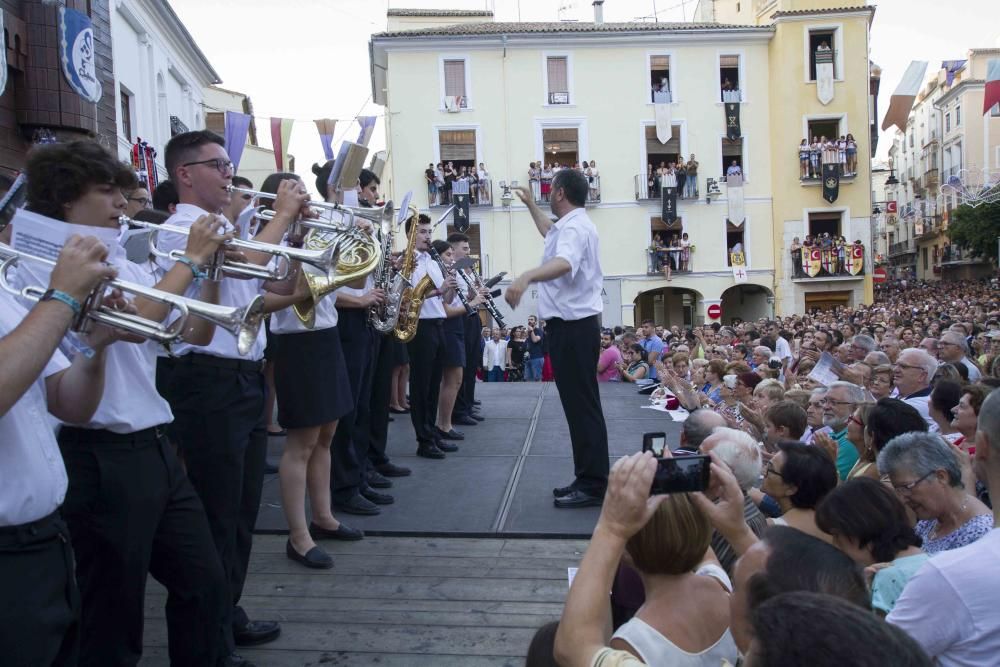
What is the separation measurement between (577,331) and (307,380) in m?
1.75

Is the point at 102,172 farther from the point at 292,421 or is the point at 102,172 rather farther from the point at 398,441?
the point at 398,441

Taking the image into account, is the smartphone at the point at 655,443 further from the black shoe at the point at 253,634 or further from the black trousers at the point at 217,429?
the black shoe at the point at 253,634

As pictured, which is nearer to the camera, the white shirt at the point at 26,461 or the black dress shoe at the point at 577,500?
the white shirt at the point at 26,461

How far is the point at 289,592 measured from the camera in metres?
3.80

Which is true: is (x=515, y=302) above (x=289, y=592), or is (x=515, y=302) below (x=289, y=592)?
above

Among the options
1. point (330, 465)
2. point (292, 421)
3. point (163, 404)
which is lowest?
point (330, 465)

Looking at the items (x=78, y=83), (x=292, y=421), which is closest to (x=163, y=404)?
(x=292, y=421)

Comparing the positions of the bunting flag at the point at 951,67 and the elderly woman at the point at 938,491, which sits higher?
the bunting flag at the point at 951,67

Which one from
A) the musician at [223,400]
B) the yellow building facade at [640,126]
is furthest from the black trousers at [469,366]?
the yellow building facade at [640,126]

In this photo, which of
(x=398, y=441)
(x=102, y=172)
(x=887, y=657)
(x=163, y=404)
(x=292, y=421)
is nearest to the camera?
(x=887, y=657)

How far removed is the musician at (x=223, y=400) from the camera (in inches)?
125

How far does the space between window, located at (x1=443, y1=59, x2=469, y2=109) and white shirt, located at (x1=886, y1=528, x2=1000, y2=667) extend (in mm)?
28225

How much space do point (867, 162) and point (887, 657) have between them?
31.4 metres

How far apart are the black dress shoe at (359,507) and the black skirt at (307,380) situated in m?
0.84
